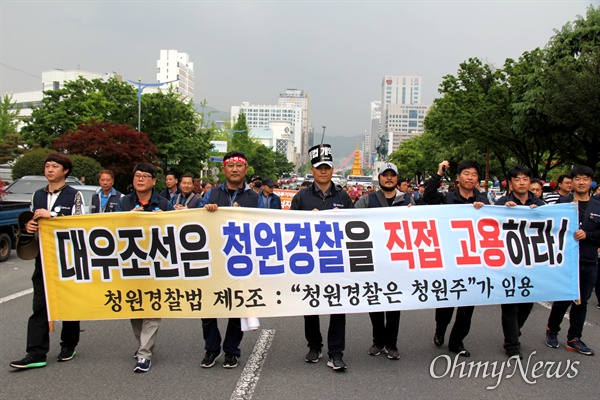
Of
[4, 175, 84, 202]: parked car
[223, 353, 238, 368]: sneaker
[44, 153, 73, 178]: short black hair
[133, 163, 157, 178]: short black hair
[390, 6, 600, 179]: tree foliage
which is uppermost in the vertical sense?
[390, 6, 600, 179]: tree foliage

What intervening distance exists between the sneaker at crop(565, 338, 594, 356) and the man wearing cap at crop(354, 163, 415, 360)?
1.86 metres

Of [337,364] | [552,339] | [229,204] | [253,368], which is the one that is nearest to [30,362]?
[253,368]

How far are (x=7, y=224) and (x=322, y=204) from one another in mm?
8438

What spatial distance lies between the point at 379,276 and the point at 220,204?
5.64 feet

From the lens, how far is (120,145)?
85.5 feet

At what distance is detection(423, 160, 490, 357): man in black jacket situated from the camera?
5164mm

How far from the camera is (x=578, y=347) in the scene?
530cm

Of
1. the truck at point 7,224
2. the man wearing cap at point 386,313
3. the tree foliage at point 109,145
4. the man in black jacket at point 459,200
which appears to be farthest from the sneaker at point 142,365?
the tree foliage at point 109,145

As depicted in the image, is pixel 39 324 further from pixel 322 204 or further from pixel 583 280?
pixel 583 280

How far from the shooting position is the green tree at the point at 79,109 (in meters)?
34.4

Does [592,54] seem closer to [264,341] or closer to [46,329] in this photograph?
[264,341]

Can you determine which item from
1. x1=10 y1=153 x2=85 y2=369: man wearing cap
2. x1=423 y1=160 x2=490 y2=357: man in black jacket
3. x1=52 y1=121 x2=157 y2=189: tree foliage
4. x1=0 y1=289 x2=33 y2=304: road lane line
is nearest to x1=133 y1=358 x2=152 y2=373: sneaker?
x1=10 y1=153 x2=85 y2=369: man wearing cap

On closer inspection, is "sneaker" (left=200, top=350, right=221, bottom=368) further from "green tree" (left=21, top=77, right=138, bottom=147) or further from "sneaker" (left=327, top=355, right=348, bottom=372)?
"green tree" (left=21, top=77, right=138, bottom=147)

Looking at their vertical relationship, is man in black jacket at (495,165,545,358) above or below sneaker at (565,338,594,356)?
above
